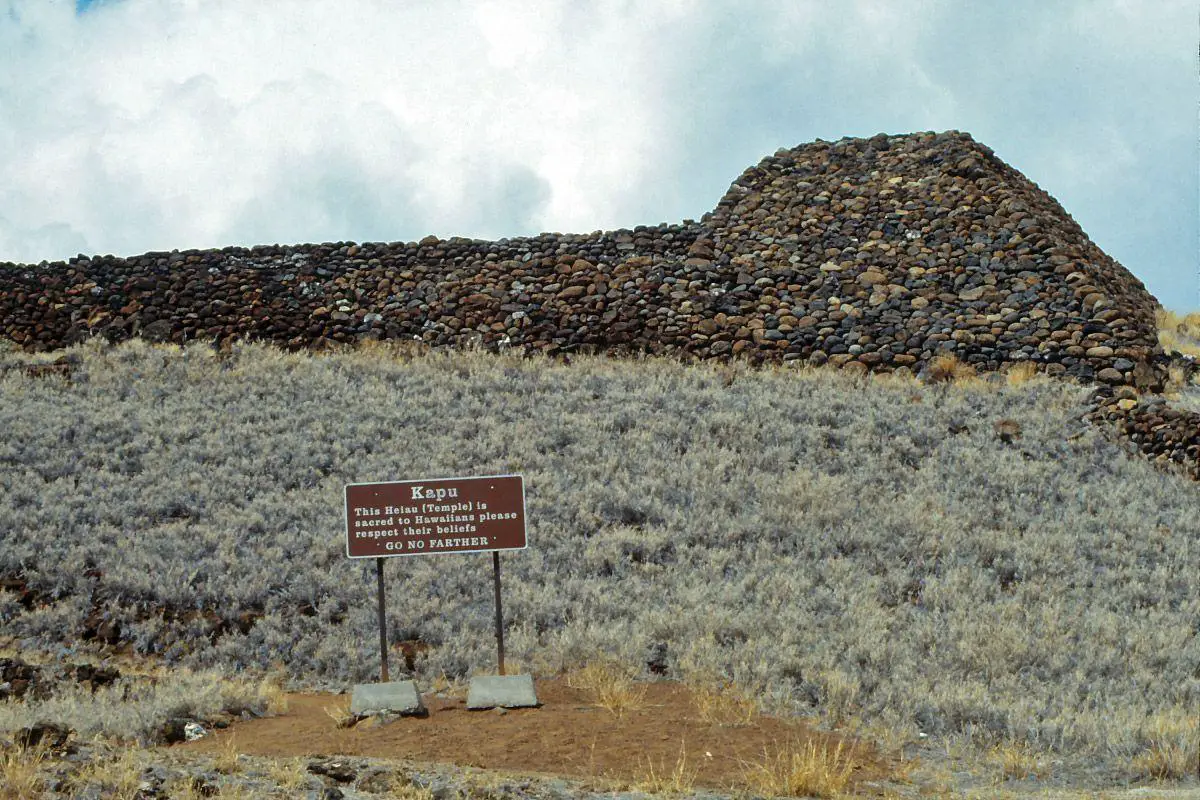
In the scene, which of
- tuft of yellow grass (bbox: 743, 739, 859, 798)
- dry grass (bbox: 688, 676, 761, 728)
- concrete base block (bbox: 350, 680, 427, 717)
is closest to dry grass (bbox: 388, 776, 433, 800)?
tuft of yellow grass (bbox: 743, 739, 859, 798)

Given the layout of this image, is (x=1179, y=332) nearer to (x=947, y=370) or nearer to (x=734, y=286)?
(x=947, y=370)

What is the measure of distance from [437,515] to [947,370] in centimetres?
1257

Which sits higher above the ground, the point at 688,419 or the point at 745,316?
the point at 745,316

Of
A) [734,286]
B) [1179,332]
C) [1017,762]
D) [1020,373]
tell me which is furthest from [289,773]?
[1179,332]

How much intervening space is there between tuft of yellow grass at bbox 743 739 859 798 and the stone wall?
531 inches

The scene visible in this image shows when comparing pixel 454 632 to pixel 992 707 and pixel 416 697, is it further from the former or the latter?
pixel 992 707

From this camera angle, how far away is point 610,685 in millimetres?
8227

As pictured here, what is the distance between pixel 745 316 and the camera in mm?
20297

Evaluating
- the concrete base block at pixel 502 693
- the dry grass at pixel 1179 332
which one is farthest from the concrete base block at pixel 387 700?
the dry grass at pixel 1179 332

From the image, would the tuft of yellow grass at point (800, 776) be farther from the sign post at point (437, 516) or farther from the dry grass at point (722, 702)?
the sign post at point (437, 516)

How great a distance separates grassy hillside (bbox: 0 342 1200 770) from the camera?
344 inches

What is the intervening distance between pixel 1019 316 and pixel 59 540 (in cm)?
1620

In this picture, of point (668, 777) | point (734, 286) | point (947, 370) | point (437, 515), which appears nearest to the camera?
point (668, 777)

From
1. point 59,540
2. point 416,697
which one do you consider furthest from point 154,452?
point 416,697
